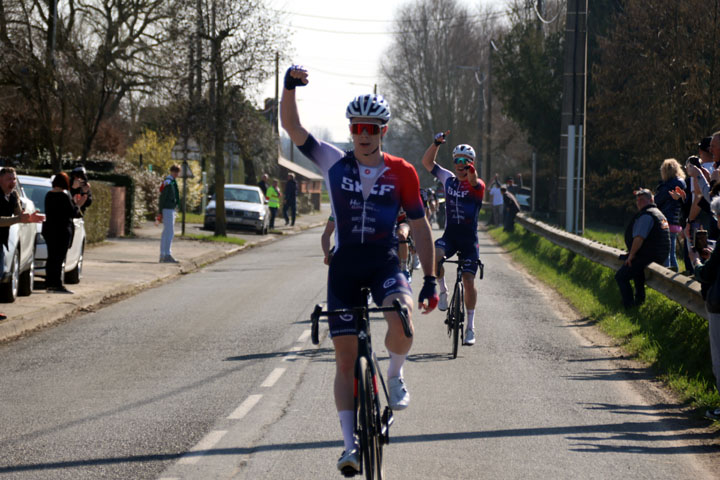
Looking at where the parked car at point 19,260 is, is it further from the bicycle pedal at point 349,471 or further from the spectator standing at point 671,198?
the bicycle pedal at point 349,471

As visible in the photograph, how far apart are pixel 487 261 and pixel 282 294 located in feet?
30.3

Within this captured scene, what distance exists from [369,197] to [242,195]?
33.7 m

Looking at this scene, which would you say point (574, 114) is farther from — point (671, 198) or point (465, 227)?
point (465, 227)

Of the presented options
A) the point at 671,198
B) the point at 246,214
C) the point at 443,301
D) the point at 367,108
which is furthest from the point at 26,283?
the point at 246,214

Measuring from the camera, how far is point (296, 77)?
234 inches

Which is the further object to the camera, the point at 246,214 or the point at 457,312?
the point at 246,214

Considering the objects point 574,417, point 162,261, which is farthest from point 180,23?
point 574,417

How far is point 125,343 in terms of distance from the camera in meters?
11.9

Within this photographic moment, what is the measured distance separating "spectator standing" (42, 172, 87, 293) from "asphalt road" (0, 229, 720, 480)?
2326 millimetres

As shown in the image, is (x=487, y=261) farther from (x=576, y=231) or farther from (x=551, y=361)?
(x=551, y=361)

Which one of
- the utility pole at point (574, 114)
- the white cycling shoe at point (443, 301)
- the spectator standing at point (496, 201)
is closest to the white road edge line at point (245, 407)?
the white cycling shoe at point (443, 301)

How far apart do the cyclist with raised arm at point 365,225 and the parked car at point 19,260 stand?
8091mm

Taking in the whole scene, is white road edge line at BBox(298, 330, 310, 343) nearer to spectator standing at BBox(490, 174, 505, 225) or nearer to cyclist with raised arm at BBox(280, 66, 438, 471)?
cyclist with raised arm at BBox(280, 66, 438, 471)

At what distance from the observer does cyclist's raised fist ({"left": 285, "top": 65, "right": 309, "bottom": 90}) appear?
5930 mm
